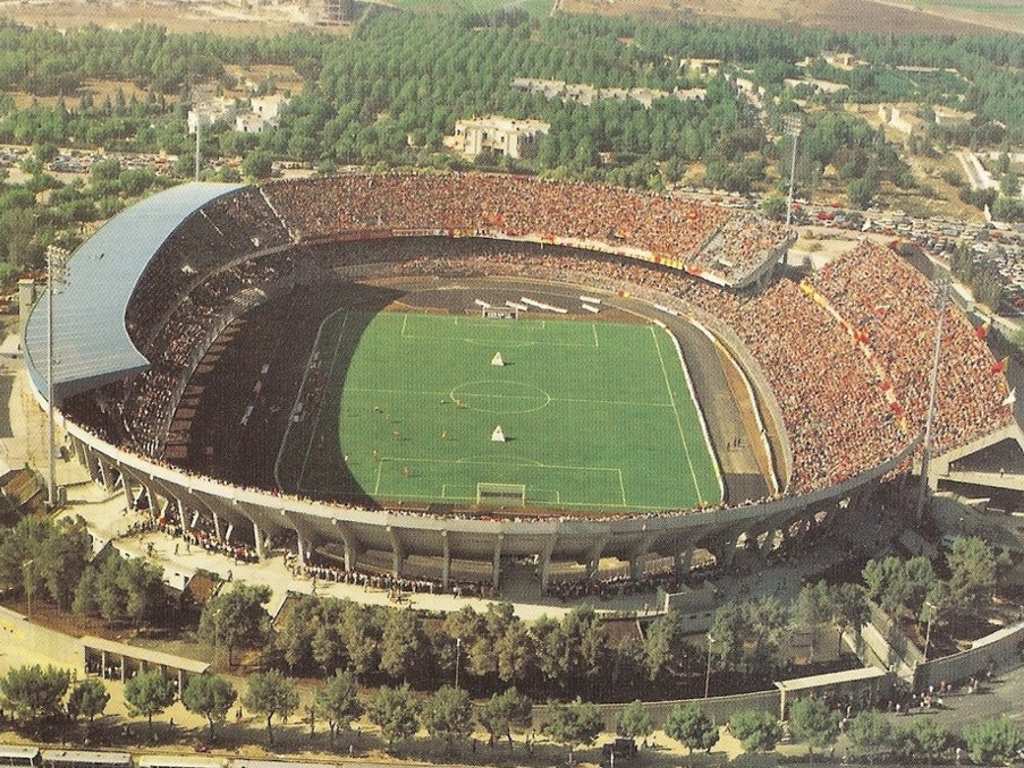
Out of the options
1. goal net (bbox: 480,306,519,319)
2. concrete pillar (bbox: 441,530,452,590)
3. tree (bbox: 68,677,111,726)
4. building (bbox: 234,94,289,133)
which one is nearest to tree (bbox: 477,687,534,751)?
concrete pillar (bbox: 441,530,452,590)

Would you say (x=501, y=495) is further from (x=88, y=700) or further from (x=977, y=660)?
(x=88, y=700)

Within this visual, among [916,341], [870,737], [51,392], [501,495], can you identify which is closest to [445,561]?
[501,495]

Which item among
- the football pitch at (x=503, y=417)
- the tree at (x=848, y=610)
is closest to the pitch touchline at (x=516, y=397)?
the football pitch at (x=503, y=417)

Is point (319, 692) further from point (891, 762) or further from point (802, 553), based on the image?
point (802, 553)

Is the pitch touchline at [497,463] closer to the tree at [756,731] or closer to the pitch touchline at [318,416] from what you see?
the pitch touchline at [318,416]

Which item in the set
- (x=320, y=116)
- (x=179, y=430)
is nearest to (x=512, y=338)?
(x=179, y=430)
